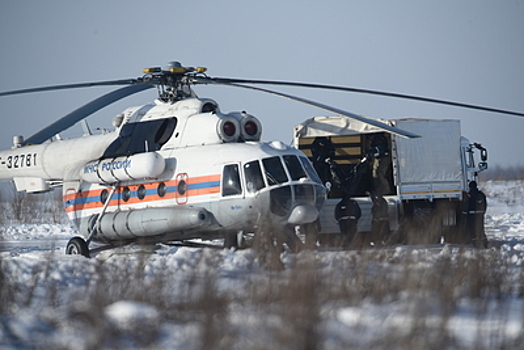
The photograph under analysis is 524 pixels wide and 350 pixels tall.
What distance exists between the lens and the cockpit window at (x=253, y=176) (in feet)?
39.4

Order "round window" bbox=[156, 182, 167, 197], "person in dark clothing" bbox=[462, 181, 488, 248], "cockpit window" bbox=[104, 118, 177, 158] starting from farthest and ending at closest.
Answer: "person in dark clothing" bbox=[462, 181, 488, 248], "cockpit window" bbox=[104, 118, 177, 158], "round window" bbox=[156, 182, 167, 197]

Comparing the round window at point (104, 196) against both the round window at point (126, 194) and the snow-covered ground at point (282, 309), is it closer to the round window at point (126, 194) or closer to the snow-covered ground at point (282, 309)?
the round window at point (126, 194)

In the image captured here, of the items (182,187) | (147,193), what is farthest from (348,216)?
(147,193)

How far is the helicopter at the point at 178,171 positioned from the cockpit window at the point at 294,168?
0.02 metres

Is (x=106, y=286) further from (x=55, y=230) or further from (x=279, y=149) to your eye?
(x=55, y=230)

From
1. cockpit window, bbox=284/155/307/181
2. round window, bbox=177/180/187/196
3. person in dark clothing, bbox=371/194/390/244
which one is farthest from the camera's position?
person in dark clothing, bbox=371/194/390/244

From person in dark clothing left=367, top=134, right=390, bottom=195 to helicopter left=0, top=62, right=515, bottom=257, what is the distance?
2.19 metres

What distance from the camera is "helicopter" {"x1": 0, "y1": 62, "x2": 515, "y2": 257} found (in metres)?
12.1

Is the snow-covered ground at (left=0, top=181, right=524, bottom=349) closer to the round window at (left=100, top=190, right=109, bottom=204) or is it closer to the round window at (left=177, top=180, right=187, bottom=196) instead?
the round window at (left=177, top=180, right=187, bottom=196)

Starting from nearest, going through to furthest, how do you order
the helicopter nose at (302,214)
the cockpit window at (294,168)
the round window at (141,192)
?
1. the helicopter nose at (302,214)
2. the cockpit window at (294,168)
3. the round window at (141,192)

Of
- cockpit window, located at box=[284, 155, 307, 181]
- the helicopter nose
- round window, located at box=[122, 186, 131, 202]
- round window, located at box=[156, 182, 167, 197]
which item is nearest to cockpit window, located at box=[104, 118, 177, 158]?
round window, located at box=[122, 186, 131, 202]

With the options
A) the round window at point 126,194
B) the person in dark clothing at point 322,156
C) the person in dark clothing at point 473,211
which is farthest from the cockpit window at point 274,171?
the person in dark clothing at point 473,211

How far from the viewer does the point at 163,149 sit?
1360cm

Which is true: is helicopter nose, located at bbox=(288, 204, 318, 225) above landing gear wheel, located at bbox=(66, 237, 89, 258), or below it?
above
